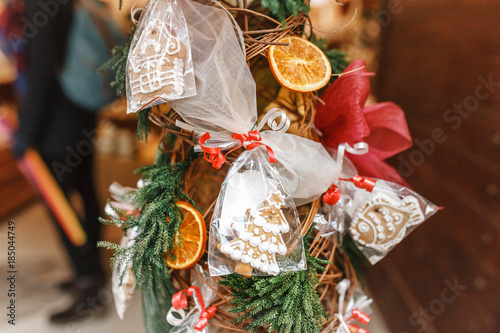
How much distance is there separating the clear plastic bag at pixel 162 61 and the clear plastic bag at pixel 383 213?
0.41 metres

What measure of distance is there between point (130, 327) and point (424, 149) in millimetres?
1304

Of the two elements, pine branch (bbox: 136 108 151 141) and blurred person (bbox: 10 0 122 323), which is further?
blurred person (bbox: 10 0 122 323)

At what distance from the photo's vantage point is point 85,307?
1.48 metres

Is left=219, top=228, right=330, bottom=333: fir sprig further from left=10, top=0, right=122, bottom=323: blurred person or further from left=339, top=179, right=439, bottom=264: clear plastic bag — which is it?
left=10, top=0, right=122, bottom=323: blurred person

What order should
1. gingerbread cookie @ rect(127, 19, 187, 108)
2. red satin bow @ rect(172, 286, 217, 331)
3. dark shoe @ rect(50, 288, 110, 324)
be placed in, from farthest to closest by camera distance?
dark shoe @ rect(50, 288, 110, 324)
red satin bow @ rect(172, 286, 217, 331)
gingerbread cookie @ rect(127, 19, 187, 108)

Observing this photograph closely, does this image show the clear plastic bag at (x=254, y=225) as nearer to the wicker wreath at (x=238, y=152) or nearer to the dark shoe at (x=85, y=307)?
the wicker wreath at (x=238, y=152)

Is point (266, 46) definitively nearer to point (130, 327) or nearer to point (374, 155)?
point (374, 155)

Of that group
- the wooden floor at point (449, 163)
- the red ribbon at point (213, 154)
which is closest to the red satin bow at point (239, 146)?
the red ribbon at point (213, 154)

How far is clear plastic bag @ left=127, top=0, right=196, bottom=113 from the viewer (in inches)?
22.6

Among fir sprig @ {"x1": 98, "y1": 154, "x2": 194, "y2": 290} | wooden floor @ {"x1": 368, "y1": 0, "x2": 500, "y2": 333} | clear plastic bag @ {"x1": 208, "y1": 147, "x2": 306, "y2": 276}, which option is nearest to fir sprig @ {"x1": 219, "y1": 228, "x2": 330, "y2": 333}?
clear plastic bag @ {"x1": 208, "y1": 147, "x2": 306, "y2": 276}

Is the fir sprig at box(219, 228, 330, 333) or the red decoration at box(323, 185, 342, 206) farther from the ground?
the red decoration at box(323, 185, 342, 206)

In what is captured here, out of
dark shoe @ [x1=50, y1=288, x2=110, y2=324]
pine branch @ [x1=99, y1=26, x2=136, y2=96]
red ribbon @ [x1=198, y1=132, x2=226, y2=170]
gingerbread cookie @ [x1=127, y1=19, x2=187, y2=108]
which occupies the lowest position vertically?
dark shoe @ [x1=50, y1=288, x2=110, y2=324]

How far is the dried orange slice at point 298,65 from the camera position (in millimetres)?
615

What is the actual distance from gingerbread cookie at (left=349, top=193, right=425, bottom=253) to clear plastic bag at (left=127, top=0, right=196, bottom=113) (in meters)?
0.44
